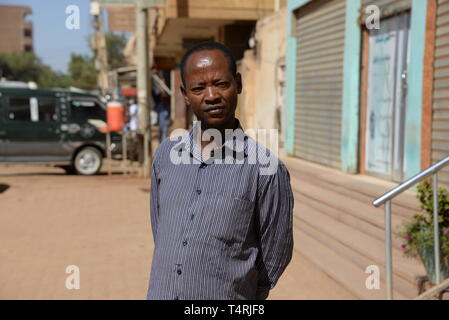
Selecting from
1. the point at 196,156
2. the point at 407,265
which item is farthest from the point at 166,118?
the point at 196,156

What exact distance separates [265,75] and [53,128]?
4.88 meters

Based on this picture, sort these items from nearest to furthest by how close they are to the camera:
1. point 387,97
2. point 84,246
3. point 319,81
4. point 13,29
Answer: point 84,246 → point 387,97 → point 319,81 → point 13,29

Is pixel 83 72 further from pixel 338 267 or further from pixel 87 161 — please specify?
pixel 338 267

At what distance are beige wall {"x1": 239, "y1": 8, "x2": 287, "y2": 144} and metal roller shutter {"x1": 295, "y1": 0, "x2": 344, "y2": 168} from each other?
3.88 feet

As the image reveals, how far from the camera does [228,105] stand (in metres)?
1.95

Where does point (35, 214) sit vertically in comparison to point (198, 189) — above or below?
below

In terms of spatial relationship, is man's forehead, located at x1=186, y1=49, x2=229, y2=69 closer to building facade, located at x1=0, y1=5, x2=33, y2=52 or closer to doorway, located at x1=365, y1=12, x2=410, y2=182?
doorway, located at x1=365, y1=12, x2=410, y2=182

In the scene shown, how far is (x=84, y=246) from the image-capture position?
6.80 m

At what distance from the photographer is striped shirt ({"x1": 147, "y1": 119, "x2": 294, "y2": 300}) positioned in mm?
1938

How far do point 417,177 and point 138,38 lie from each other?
9.32 metres

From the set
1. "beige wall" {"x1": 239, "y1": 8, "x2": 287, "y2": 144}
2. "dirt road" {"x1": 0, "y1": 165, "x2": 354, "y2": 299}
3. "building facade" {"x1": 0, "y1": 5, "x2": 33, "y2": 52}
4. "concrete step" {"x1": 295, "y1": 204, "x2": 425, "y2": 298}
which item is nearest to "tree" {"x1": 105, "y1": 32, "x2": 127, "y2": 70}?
"building facade" {"x1": 0, "y1": 5, "x2": 33, "y2": 52}

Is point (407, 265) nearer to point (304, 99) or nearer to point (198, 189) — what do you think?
point (198, 189)

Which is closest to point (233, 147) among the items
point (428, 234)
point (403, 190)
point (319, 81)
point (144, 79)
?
point (403, 190)

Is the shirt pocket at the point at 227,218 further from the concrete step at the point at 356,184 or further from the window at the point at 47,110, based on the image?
the window at the point at 47,110
